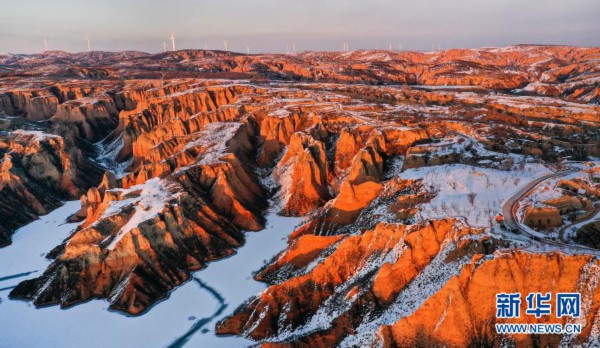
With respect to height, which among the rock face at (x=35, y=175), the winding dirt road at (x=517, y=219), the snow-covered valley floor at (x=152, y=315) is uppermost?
the winding dirt road at (x=517, y=219)

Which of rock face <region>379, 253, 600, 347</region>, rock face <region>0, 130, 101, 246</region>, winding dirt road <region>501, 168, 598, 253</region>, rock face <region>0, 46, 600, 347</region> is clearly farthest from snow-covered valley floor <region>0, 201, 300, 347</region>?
winding dirt road <region>501, 168, 598, 253</region>

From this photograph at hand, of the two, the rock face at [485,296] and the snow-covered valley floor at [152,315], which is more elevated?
the rock face at [485,296]

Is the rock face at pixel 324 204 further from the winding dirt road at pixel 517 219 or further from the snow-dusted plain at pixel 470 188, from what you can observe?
the winding dirt road at pixel 517 219

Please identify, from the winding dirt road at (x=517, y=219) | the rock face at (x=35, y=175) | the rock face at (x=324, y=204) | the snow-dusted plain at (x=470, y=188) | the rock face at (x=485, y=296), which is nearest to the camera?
the rock face at (x=485, y=296)

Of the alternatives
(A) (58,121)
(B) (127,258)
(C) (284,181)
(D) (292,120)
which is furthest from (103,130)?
(B) (127,258)

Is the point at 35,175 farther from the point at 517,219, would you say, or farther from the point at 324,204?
the point at 517,219

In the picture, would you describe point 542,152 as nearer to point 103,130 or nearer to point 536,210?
point 536,210

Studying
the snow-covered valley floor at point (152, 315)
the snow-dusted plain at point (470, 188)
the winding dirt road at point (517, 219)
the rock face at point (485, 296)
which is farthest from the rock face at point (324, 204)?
the snow-covered valley floor at point (152, 315)
